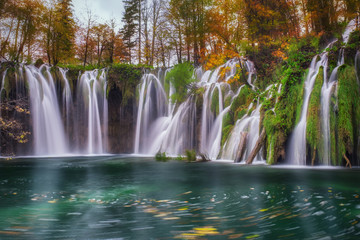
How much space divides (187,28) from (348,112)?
1709 centimetres

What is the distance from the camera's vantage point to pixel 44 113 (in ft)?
65.2

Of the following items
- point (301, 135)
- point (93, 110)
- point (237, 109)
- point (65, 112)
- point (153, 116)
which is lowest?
point (301, 135)

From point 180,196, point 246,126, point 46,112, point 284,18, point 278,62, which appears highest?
point 284,18

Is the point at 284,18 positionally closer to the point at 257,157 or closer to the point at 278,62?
the point at 278,62

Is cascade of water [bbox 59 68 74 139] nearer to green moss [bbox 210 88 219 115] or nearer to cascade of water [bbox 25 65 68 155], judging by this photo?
cascade of water [bbox 25 65 68 155]

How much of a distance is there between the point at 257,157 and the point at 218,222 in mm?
8445

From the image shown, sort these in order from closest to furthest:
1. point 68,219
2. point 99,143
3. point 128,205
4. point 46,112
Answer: point 68,219 → point 128,205 → point 46,112 → point 99,143

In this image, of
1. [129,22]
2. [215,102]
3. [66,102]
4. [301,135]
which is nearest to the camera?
[301,135]

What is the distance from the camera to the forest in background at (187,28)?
16.4 metres

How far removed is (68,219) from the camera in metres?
4.04

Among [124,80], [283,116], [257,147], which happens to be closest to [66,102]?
[124,80]

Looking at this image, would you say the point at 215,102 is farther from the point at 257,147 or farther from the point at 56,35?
the point at 56,35

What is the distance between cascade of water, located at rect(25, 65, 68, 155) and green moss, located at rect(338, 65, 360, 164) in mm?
17332

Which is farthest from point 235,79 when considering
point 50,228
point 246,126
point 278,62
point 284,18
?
point 50,228
